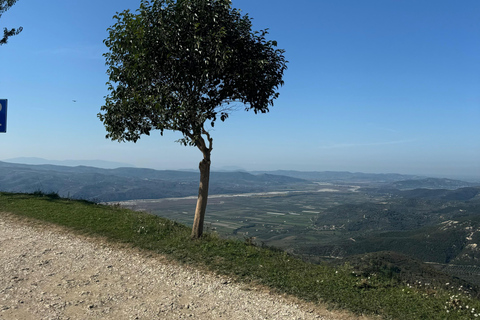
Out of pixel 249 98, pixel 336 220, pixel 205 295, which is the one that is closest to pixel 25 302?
pixel 205 295

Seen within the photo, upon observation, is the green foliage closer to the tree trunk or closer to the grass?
the tree trunk

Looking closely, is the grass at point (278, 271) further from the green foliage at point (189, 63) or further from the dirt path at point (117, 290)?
Result: the green foliage at point (189, 63)

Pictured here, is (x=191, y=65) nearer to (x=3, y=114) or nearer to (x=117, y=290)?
(x=117, y=290)

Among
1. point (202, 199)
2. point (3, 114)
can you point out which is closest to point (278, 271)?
point (202, 199)

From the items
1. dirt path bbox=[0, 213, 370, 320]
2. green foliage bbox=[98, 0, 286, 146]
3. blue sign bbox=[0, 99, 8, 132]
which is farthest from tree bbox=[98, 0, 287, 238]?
blue sign bbox=[0, 99, 8, 132]

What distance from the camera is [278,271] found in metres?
11.1

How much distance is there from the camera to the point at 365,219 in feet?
547

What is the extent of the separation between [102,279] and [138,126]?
753cm

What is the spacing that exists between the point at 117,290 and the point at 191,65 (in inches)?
348

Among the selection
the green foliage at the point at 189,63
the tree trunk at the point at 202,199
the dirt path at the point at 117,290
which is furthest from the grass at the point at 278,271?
the green foliage at the point at 189,63

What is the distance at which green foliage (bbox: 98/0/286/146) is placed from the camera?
43.9 feet

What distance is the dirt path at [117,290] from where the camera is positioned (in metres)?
8.23

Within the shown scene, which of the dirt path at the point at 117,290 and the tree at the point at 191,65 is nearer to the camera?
the dirt path at the point at 117,290

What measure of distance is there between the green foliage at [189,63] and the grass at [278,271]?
4610 millimetres
